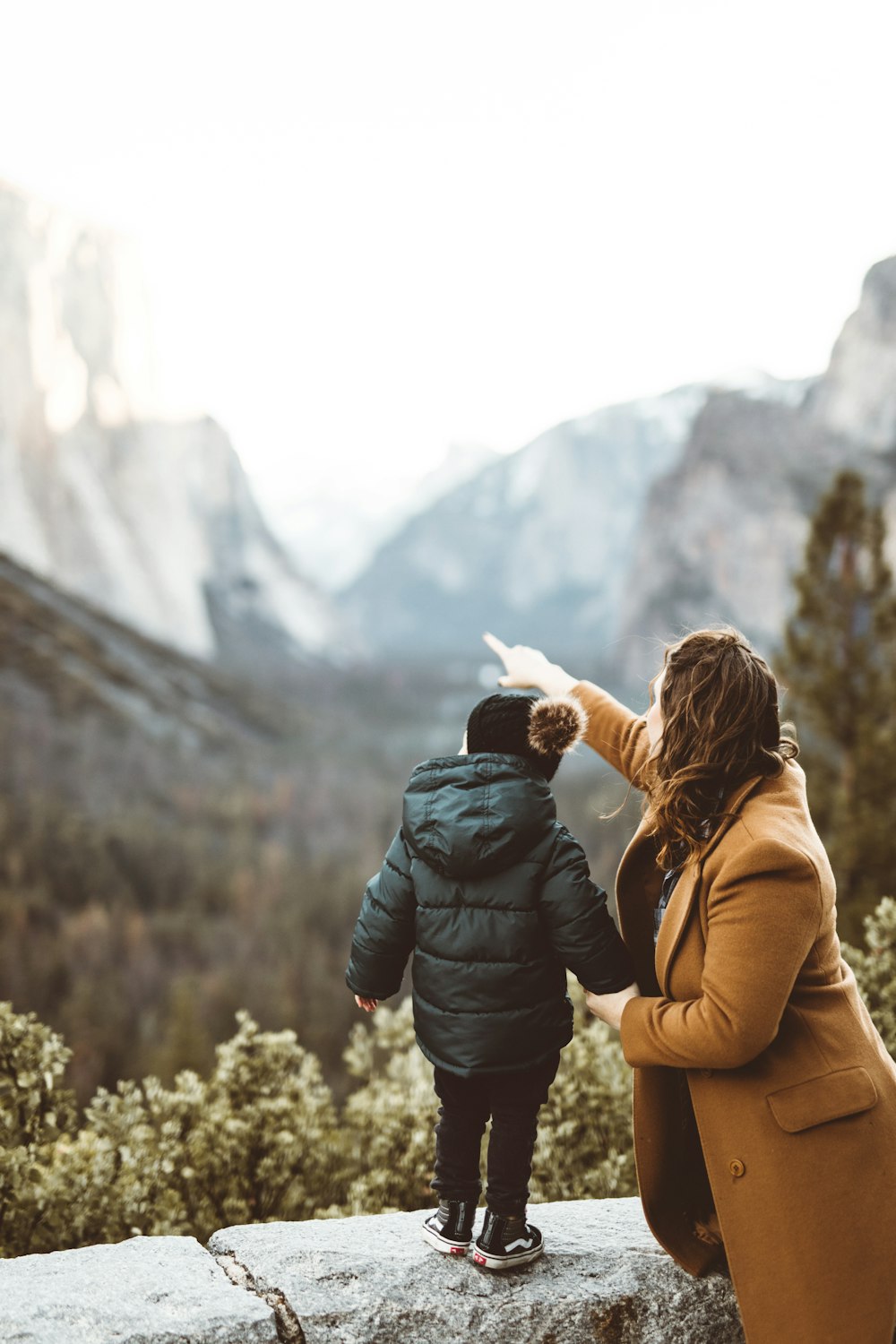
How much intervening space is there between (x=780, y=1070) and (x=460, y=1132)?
107 cm

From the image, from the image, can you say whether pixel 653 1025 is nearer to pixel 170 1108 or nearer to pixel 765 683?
pixel 765 683

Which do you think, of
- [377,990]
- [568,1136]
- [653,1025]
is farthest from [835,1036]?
[568,1136]

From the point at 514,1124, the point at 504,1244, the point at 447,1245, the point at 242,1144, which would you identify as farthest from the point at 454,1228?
the point at 242,1144

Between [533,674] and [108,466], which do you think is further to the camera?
[108,466]

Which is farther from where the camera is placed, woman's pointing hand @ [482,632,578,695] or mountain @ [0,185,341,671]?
mountain @ [0,185,341,671]

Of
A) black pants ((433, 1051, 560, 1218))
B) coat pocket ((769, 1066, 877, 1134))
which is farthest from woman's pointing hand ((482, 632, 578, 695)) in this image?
coat pocket ((769, 1066, 877, 1134))

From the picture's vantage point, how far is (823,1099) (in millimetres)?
2678

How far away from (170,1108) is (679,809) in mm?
4861

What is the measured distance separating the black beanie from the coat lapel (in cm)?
57

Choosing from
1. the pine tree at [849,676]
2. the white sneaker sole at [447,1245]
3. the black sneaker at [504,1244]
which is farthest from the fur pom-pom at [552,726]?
the pine tree at [849,676]

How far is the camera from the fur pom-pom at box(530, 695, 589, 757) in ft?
10.4

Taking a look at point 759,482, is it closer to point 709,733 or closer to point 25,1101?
point 25,1101

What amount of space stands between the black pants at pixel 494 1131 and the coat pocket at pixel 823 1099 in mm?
706

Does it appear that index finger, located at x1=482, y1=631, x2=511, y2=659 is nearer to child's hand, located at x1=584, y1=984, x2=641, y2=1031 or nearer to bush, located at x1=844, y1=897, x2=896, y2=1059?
child's hand, located at x1=584, y1=984, x2=641, y2=1031
